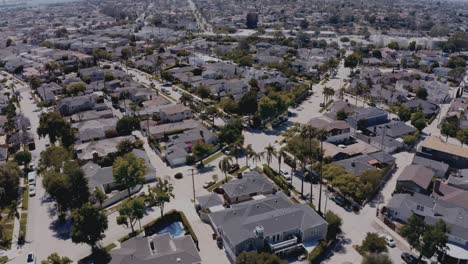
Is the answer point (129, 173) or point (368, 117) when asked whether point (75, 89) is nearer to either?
point (129, 173)

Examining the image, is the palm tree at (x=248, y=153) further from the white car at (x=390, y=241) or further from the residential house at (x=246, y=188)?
the white car at (x=390, y=241)

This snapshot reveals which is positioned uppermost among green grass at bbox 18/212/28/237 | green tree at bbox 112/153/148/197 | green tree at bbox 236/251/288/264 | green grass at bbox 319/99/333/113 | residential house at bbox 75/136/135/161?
green tree at bbox 112/153/148/197

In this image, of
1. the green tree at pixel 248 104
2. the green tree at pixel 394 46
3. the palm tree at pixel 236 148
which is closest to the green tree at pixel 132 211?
the palm tree at pixel 236 148

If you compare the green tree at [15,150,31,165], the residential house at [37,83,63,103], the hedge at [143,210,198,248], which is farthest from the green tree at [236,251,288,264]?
the residential house at [37,83,63,103]

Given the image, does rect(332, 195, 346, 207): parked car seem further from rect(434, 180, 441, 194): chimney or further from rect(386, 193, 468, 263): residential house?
rect(434, 180, 441, 194): chimney

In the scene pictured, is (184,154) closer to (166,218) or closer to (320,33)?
(166,218)
